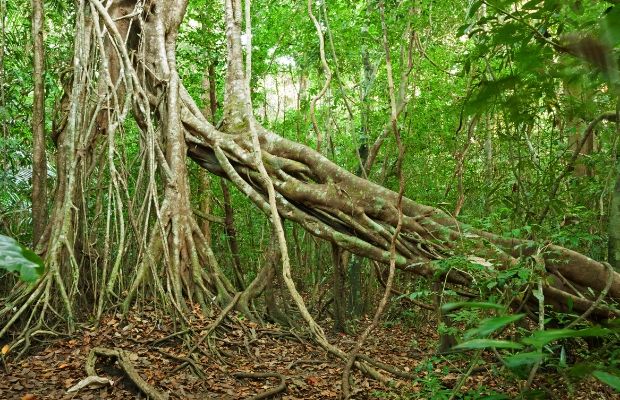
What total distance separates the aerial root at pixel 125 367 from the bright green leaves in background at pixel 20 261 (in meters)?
2.84

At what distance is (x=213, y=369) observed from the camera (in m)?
4.25

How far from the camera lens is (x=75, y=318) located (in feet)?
15.5

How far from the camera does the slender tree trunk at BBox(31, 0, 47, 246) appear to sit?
17.2ft

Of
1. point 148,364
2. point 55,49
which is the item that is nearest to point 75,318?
point 148,364

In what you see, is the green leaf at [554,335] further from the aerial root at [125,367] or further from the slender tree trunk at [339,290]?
the slender tree trunk at [339,290]

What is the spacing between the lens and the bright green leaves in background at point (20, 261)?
0.94 m

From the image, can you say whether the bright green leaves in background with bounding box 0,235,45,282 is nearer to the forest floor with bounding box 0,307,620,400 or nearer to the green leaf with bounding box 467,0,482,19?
the green leaf with bounding box 467,0,482,19

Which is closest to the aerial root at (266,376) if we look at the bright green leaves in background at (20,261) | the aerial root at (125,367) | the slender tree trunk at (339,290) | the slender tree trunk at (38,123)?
the aerial root at (125,367)

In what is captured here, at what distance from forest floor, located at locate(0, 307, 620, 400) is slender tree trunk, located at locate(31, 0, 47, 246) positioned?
1459 millimetres

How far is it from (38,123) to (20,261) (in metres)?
4.81

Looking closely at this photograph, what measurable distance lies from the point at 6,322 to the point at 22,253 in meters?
4.06

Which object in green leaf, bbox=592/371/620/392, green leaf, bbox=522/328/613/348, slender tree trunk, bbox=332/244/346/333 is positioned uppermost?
green leaf, bbox=522/328/613/348

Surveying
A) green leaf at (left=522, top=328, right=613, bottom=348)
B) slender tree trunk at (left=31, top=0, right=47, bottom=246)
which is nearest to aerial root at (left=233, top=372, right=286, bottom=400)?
slender tree trunk at (left=31, top=0, right=47, bottom=246)

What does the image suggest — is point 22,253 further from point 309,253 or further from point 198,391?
point 309,253
